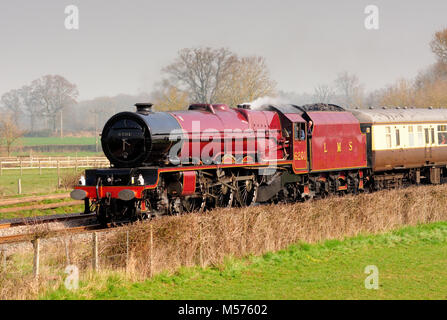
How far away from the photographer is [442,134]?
31250 mm

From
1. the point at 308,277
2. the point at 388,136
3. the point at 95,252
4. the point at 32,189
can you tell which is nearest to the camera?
the point at 95,252

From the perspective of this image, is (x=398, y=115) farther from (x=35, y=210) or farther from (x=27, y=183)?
(x=27, y=183)

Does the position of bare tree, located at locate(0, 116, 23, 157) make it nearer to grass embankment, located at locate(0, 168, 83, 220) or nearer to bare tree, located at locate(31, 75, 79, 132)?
grass embankment, located at locate(0, 168, 83, 220)

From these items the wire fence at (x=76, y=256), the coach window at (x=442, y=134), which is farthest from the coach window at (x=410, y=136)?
the wire fence at (x=76, y=256)

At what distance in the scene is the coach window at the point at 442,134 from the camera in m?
31.0

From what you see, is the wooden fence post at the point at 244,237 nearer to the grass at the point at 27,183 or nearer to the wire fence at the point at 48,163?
the grass at the point at 27,183

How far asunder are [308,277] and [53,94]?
146 m

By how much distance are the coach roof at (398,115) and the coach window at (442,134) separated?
451 millimetres

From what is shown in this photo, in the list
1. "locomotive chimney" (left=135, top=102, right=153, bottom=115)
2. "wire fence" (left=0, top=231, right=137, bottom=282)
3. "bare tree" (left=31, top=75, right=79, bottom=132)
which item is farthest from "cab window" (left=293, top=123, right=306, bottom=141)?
"bare tree" (left=31, top=75, right=79, bottom=132)

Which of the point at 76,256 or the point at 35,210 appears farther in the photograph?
the point at 35,210

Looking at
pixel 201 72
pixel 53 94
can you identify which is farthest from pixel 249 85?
pixel 53 94

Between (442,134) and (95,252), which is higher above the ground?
(442,134)

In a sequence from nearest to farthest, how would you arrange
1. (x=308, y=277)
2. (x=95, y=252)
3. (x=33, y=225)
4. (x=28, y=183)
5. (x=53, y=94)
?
(x=95, y=252), (x=308, y=277), (x=33, y=225), (x=28, y=183), (x=53, y=94)

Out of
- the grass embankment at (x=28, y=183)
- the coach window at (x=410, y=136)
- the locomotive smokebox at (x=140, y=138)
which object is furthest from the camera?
the grass embankment at (x=28, y=183)
